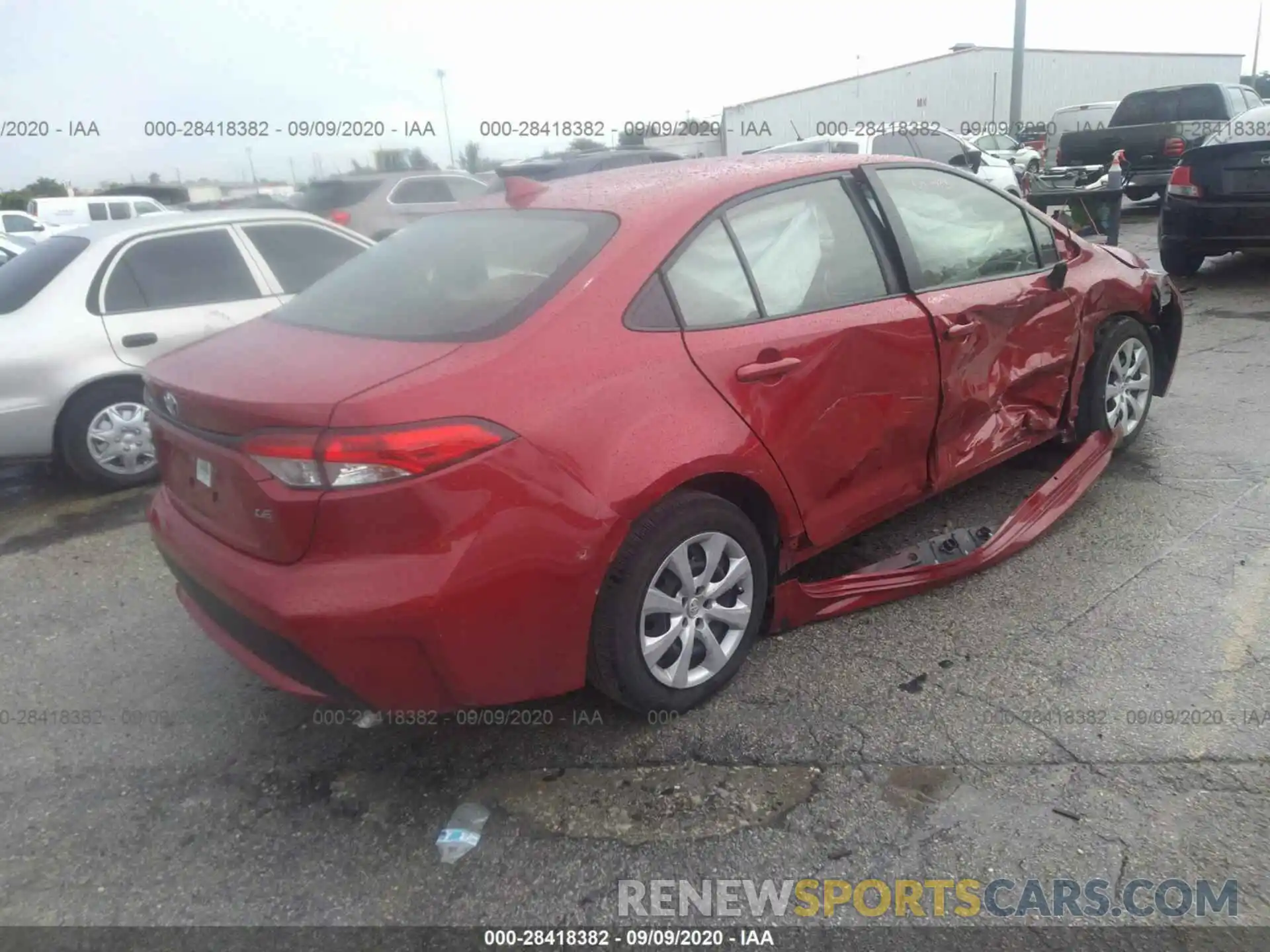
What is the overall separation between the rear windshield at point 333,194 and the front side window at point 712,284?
8162 millimetres

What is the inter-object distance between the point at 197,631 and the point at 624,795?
1951 millimetres

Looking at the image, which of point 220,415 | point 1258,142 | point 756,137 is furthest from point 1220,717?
point 756,137

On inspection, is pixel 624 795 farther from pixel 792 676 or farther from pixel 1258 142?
pixel 1258 142

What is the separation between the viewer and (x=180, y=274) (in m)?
5.35

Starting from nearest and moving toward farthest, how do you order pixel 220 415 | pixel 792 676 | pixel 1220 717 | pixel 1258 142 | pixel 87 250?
1. pixel 220 415
2. pixel 1220 717
3. pixel 792 676
4. pixel 87 250
5. pixel 1258 142

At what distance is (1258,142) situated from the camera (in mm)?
7504

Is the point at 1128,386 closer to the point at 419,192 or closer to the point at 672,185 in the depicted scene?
the point at 672,185

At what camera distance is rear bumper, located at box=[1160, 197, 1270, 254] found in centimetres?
764

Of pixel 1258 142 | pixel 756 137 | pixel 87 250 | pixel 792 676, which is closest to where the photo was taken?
pixel 792 676

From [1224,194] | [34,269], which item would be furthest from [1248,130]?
[34,269]

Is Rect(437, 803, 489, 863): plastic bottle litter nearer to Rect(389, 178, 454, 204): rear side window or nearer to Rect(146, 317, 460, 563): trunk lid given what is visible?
Answer: Rect(146, 317, 460, 563): trunk lid

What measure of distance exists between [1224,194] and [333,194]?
8724 mm

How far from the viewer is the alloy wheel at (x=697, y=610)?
2.66m

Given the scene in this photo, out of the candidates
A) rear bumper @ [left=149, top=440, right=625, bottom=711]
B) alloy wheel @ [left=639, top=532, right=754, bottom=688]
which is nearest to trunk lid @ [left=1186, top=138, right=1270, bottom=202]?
alloy wheel @ [left=639, top=532, right=754, bottom=688]
